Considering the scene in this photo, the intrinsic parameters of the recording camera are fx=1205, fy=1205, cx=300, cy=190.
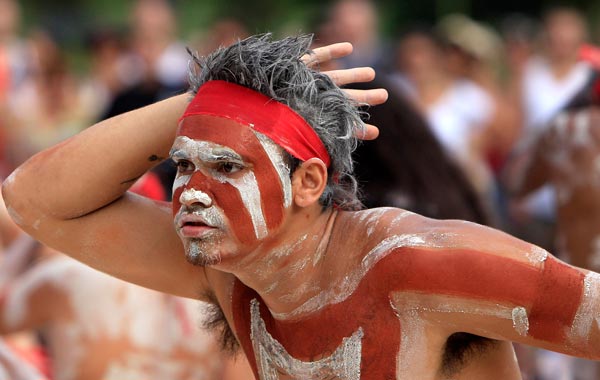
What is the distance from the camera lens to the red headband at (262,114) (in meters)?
3.28

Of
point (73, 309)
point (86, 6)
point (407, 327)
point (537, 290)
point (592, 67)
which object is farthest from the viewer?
point (86, 6)

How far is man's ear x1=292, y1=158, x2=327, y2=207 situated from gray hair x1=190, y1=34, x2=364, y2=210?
0.07m

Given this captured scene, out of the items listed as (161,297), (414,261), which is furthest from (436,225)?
(161,297)

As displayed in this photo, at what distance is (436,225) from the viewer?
10.6 feet

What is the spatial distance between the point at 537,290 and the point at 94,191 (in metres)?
1.42

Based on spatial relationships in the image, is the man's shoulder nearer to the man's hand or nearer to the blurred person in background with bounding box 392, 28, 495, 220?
the man's hand

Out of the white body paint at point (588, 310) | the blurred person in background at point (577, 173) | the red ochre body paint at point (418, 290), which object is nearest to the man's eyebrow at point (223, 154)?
the red ochre body paint at point (418, 290)

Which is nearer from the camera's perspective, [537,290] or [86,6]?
[537,290]

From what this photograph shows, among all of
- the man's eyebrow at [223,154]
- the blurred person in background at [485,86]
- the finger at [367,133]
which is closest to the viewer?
the man's eyebrow at [223,154]

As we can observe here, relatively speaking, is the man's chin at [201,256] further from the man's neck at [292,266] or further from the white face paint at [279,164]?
the white face paint at [279,164]

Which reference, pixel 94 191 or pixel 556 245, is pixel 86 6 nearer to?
pixel 556 245

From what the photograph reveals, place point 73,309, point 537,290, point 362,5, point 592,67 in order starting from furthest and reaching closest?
point 362,5 → point 592,67 → point 73,309 → point 537,290

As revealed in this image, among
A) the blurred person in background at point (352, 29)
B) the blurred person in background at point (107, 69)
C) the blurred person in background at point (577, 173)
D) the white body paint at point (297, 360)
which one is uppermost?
the white body paint at point (297, 360)

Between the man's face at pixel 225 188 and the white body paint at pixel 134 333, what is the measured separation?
1781mm
